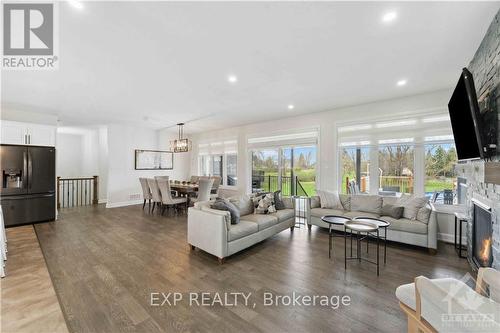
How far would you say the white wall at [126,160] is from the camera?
22.3ft

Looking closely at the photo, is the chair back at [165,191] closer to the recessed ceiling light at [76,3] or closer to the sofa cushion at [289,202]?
the sofa cushion at [289,202]

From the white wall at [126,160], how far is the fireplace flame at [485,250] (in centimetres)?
830

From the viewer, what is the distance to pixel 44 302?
2.13 meters

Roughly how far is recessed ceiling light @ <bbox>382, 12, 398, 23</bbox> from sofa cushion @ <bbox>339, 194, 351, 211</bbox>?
10.9 ft

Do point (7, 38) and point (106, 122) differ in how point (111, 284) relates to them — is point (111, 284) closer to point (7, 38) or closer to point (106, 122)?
point (7, 38)

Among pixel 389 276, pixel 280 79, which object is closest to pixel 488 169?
pixel 389 276

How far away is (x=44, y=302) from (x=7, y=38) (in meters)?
2.75

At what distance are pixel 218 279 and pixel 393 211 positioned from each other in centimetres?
319

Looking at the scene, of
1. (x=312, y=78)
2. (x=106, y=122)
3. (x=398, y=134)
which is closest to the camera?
(x=312, y=78)

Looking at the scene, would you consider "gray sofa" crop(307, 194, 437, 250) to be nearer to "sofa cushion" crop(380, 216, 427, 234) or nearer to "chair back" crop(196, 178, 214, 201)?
"sofa cushion" crop(380, 216, 427, 234)

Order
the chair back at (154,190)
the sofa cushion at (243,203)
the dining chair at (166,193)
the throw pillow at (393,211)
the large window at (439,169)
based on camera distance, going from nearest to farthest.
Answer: the throw pillow at (393,211) < the large window at (439,169) < the sofa cushion at (243,203) < the dining chair at (166,193) < the chair back at (154,190)

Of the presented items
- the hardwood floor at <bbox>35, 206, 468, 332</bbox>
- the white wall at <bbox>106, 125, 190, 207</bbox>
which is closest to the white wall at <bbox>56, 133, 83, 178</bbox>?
the white wall at <bbox>106, 125, 190, 207</bbox>

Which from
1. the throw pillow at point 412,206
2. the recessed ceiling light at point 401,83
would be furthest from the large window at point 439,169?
the recessed ceiling light at point 401,83

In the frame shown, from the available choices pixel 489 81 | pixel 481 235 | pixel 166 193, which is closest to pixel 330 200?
pixel 481 235
